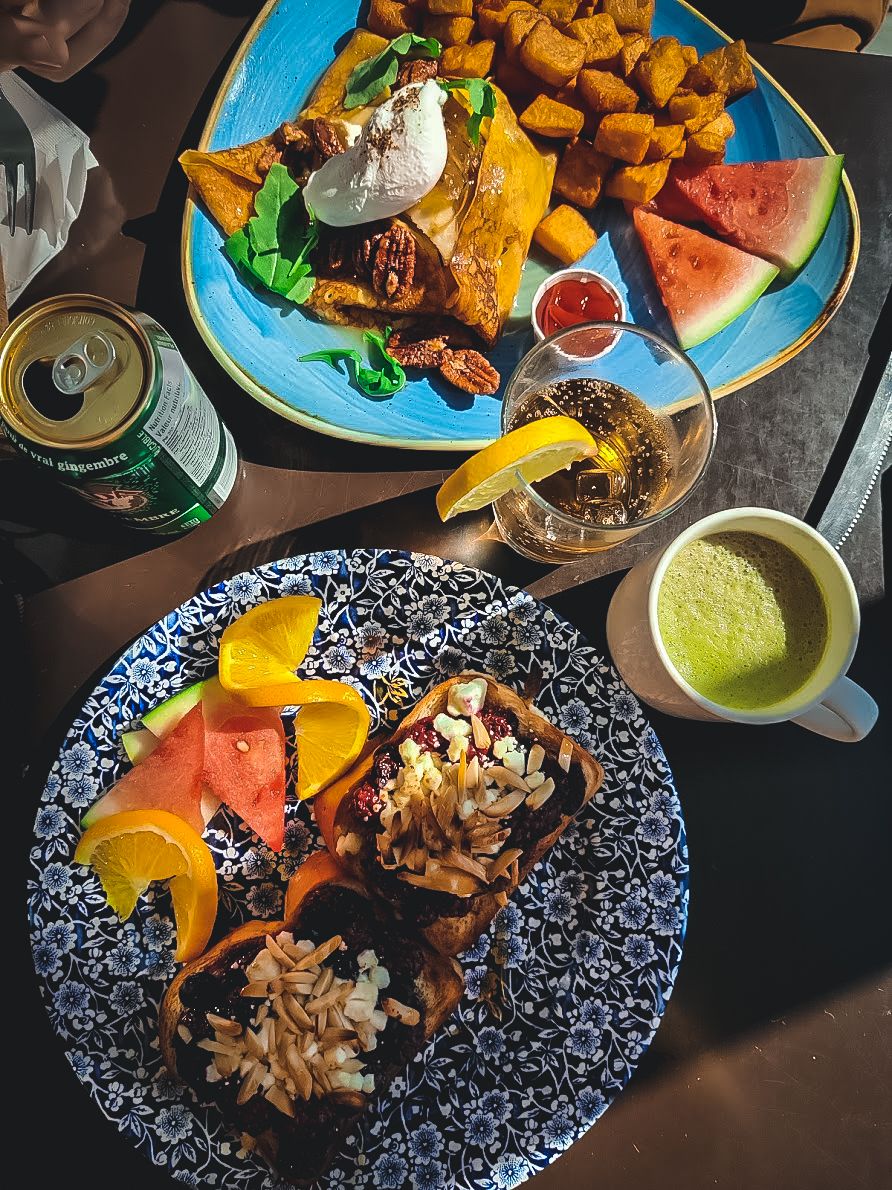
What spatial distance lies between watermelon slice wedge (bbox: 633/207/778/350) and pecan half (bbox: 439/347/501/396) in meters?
0.37

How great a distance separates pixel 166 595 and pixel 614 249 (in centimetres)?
108

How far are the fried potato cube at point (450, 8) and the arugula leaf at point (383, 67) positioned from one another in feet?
0.14

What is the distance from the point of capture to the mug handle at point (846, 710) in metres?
1.23

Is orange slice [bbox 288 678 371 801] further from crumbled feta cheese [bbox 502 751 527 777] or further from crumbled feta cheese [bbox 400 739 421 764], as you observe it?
crumbled feta cheese [bbox 502 751 527 777]

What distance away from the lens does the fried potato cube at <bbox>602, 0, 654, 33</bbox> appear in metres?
1.54

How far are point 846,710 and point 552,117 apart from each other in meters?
1.16

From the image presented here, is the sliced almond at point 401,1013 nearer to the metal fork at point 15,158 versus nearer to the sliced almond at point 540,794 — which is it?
the sliced almond at point 540,794

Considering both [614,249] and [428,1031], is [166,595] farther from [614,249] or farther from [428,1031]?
[614,249]

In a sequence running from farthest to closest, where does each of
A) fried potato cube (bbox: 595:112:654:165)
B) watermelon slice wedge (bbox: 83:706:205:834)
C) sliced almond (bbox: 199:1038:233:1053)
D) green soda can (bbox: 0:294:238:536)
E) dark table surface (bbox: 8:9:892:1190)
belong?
fried potato cube (bbox: 595:112:654:165)
dark table surface (bbox: 8:9:892:1190)
watermelon slice wedge (bbox: 83:706:205:834)
sliced almond (bbox: 199:1038:233:1053)
green soda can (bbox: 0:294:238:536)

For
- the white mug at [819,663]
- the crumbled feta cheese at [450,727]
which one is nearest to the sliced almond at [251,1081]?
the crumbled feta cheese at [450,727]

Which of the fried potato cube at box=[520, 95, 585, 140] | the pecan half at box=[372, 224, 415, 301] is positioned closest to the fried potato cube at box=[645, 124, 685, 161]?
the fried potato cube at box=[520, 95, 585, 140]

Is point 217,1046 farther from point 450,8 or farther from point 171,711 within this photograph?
A: point 450,8

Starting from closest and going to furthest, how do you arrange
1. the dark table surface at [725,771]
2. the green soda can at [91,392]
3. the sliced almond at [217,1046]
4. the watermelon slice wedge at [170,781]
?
the green soda can at [91,392] < the sliced almond at [217,1046] < the watermelon slice wedge at [170,781] < the dark table surface at [725,771]

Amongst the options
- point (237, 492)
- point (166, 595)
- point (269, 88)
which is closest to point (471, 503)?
point (237, 492)
